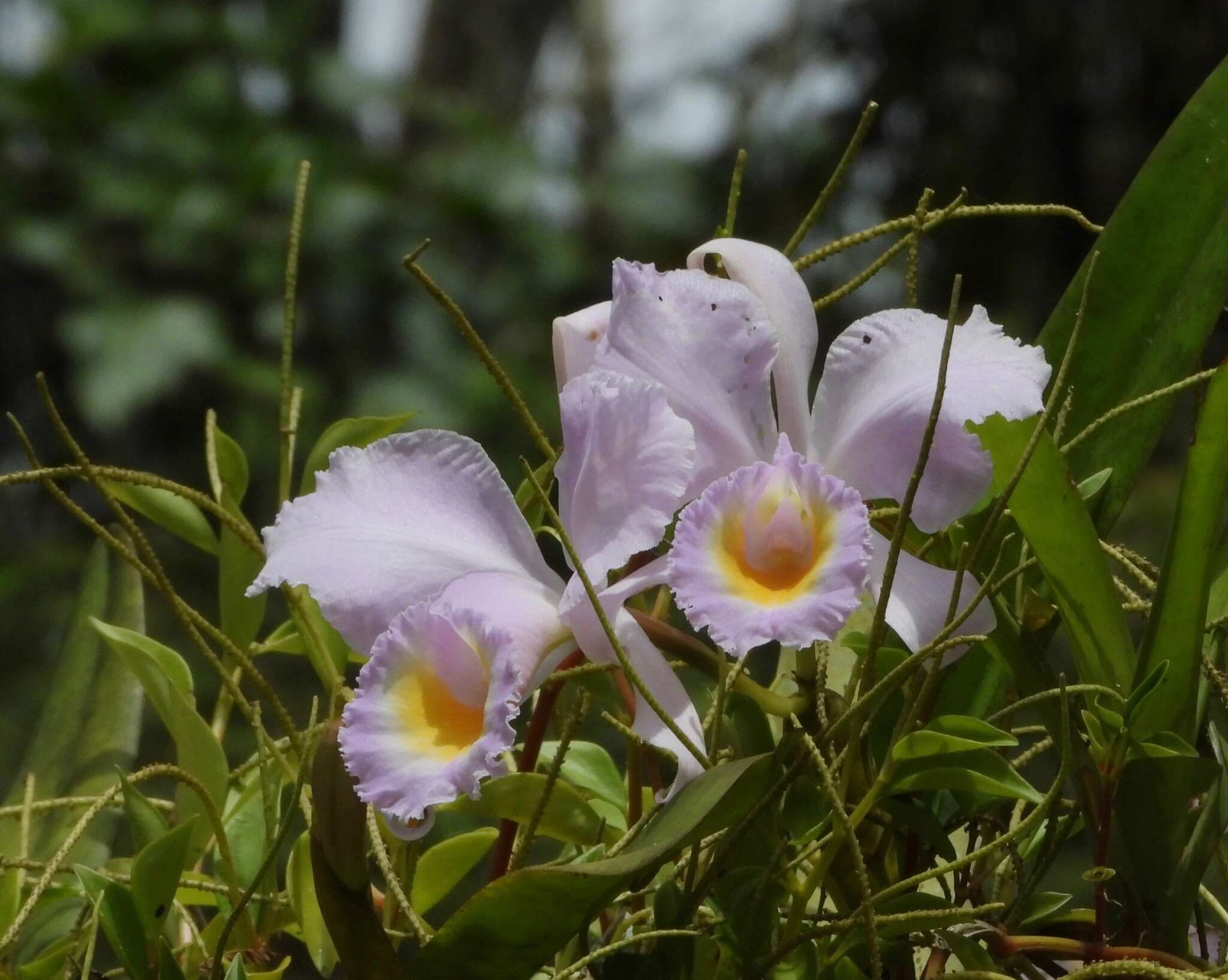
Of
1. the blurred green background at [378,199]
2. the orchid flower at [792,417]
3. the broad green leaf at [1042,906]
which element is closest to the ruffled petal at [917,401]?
the orchid flower at [792,417]

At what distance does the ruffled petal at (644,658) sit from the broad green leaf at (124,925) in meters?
0.13

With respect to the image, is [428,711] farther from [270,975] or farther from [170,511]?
[170,511]

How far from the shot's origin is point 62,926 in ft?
1.38

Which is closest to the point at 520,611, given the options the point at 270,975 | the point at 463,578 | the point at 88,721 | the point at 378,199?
the point at 463,578

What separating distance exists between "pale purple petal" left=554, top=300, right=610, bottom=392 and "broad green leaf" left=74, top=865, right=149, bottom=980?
0.51 feet

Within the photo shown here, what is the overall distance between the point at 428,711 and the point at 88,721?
234 mm

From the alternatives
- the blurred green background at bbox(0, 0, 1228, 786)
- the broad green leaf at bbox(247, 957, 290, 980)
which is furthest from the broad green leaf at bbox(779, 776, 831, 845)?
the blurred green background at bbox(0, 0, 1228, 786)

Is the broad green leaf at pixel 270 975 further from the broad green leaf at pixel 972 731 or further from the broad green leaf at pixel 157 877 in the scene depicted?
the broad green leaf at pixel 972 731

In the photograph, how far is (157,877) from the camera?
1.11 ft

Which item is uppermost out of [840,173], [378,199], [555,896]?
[840,173]

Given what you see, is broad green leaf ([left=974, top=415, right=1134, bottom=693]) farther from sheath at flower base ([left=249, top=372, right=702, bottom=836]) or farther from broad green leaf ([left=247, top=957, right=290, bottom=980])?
broad green leaf ([left=247, top=957, right=290, bottom=980])

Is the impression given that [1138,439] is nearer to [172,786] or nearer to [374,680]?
[374,680]

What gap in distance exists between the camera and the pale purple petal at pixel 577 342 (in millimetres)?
341

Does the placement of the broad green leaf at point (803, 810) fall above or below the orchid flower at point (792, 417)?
below
